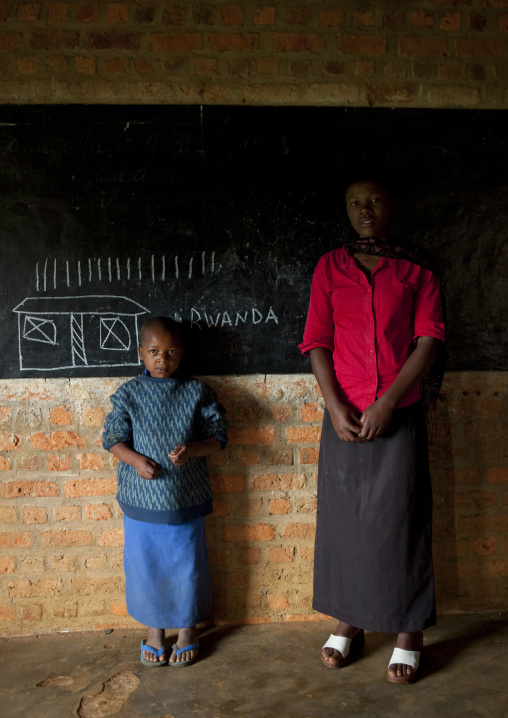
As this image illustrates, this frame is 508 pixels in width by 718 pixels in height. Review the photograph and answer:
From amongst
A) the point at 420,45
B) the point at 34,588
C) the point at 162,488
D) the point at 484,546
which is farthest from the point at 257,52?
the point at 34,588

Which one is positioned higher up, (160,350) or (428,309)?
(428,309)

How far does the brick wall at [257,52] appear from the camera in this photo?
241 centimetres

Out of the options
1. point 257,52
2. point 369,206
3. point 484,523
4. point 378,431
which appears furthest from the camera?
point 484,523

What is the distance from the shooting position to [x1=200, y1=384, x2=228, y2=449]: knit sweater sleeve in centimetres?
239

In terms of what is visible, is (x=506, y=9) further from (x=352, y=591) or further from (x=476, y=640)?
(x=476, y=640)

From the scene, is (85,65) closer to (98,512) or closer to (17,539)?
(98,512)

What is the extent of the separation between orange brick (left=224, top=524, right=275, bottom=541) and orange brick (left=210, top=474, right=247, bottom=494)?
18 centimetres

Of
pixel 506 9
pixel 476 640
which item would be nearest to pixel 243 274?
pixel 506 9

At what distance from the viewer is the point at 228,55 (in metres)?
2.44

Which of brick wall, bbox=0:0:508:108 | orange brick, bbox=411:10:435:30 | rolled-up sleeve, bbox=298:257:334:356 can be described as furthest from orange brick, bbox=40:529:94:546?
orange brick, bbox=411:10:435:30

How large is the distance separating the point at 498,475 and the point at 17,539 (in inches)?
91.4

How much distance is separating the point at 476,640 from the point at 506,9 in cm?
287

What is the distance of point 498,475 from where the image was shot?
265 centimetres

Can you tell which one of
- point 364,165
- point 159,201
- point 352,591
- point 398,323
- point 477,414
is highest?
point 364,165
